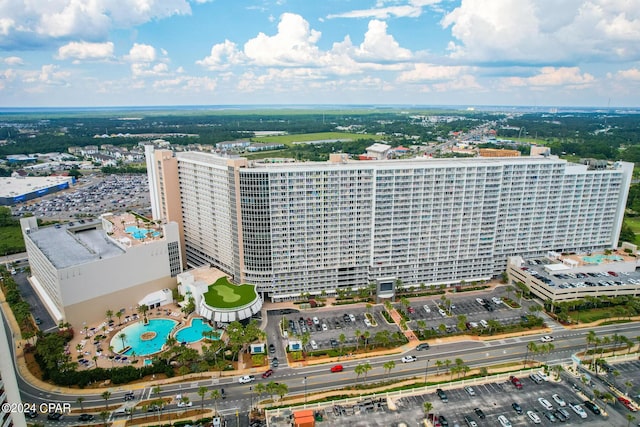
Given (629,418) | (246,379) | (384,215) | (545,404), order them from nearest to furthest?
(629,418)
(545,404)
(246,379)
(384,215)


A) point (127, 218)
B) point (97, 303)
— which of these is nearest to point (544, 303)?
point (97, 303)

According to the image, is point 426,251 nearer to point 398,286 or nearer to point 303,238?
point 398,286

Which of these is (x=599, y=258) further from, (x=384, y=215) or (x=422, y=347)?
(x=422, y=347)

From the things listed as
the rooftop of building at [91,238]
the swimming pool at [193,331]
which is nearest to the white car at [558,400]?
the swimming pool at [193,331]

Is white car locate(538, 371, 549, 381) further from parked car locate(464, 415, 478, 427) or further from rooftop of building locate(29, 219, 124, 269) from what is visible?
rooftop of building locate(29, 219, 124, 269)

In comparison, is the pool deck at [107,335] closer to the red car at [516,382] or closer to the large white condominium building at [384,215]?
the large white condominium building at [384,215]

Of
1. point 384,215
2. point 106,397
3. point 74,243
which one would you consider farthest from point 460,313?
point 74,243
